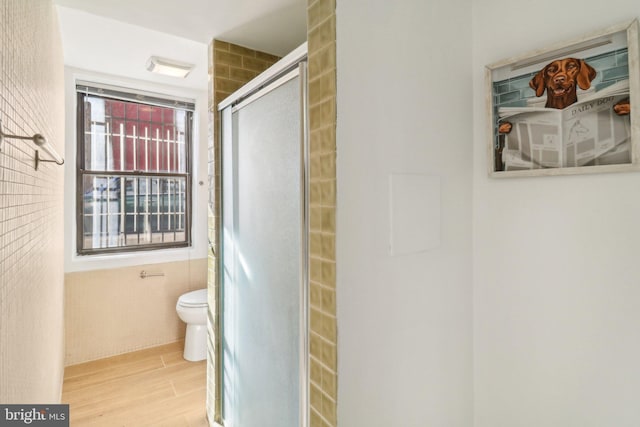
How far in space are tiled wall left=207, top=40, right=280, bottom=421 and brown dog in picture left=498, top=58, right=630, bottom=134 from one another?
1553 millimetres

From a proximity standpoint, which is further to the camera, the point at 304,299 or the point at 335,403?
the point at 304,299

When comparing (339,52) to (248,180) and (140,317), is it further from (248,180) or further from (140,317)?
(140,317)

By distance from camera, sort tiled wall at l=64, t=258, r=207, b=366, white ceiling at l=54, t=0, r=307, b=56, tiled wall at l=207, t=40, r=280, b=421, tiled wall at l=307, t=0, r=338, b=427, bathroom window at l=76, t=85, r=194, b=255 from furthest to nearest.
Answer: bathroom window at l=76, t=85, r=194, b=255
tiled wall at l=64, t=258, r=207, b=366
tiled wall at l=207, t=40, r=280, b=421
white ceiling at l=54, t=0, r=307, b=56
tiled wall at l=307, t=0, r=338, b=427

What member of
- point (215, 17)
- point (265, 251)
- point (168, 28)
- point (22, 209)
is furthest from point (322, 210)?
point (168, 28)

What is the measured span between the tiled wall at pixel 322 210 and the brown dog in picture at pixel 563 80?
80 cm

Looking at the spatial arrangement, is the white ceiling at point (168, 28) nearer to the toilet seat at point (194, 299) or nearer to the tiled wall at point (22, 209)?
the tiled wall at point (22, 209)

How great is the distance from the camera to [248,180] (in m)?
1.69

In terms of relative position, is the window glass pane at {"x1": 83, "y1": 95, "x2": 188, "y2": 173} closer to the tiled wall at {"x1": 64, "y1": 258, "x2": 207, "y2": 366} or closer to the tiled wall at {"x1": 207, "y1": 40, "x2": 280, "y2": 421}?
the tiled wall at {"x1": 64, "y1": 258, "x2": 207, "y2": 366}

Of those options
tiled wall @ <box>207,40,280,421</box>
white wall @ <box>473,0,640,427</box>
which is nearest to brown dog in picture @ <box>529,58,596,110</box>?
white wall @ <box>473,0,640,427</box>

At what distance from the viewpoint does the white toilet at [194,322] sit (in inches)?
109

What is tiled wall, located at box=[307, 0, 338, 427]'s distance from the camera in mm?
1050

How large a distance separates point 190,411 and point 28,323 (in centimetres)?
152

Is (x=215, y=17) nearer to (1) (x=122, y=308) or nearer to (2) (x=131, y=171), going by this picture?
(2) (x=131, y=171)

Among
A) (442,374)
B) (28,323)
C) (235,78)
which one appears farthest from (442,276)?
(235,78)
